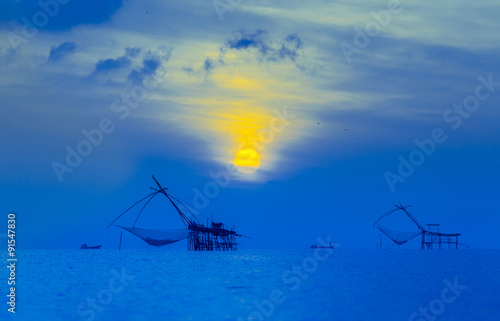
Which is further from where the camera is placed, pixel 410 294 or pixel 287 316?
pixel 410 294

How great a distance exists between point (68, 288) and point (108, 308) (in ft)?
37.9

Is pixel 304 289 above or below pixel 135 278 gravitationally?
below

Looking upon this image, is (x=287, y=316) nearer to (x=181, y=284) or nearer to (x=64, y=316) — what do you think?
(x=64, y=316)

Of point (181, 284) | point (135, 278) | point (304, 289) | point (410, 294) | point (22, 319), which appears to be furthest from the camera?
point (135, 278)

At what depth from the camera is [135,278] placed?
5053 cm

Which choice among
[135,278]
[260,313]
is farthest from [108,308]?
[135,278]

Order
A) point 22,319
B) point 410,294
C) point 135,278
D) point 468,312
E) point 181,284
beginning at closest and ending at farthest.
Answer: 1. point 22,319
2. point 468,312
3. point 410,294
4. point 181,284
5. point 135,278

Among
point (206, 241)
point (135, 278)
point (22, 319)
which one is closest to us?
point (22, 319)

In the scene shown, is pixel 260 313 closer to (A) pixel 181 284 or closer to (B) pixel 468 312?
(B) pixel 468 312

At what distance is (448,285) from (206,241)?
55.0m

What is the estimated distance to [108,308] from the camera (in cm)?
3150

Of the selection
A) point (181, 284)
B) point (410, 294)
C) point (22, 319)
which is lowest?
point (22, 319)

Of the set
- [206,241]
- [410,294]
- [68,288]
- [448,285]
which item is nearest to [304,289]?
[410,294]

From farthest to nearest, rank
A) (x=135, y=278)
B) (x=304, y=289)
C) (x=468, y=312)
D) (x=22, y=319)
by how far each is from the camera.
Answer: (x=135, y=278) < (x=304, y=289) < (x=468, y=312) < (x=22, y=319)
